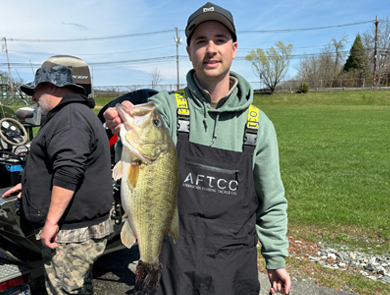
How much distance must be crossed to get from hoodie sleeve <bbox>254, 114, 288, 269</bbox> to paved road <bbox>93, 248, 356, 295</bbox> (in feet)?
6.56

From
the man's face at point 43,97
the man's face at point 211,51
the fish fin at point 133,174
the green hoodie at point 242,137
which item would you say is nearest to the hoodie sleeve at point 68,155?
the man's face at point 43,97

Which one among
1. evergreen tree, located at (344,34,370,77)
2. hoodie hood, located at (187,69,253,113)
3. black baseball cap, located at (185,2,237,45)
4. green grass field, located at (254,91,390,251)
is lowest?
green grass field, located at (254,91,390,251)

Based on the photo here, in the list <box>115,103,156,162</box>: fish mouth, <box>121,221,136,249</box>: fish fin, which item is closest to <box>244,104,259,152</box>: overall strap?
<box>115,103,156,162</box>: fish mouth

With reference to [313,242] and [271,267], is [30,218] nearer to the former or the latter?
[271,267]

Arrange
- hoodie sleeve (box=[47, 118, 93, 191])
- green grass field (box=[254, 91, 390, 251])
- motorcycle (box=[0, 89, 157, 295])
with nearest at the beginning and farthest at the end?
hoodie sleeve (box=[47, 118, 93, 191]), motorcycle (box=[0, 89, 157, 295]), green grass field (box=[254, 91, 390, 251])

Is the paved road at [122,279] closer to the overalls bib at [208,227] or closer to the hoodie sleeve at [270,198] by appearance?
the hoodie sleeve at [270,198]

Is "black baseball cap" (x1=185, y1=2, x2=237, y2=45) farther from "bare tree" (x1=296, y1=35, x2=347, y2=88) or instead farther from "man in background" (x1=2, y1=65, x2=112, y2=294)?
"bare tree" (x1=296, y1=35, x2=347, y2=88)

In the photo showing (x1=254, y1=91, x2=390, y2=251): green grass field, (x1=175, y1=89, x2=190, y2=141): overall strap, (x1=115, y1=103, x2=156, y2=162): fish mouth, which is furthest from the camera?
(x1=254, y1=91, x2=390, y2=251): green grass field

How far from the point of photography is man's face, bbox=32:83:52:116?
2.94 meters

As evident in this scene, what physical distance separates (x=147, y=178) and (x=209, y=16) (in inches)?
40.7

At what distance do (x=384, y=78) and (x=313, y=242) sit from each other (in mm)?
70414

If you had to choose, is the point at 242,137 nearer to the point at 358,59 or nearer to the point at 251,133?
the point at 251,133

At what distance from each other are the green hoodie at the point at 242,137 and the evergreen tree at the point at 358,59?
70.7 metres

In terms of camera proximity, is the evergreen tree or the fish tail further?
the evergreen tree
